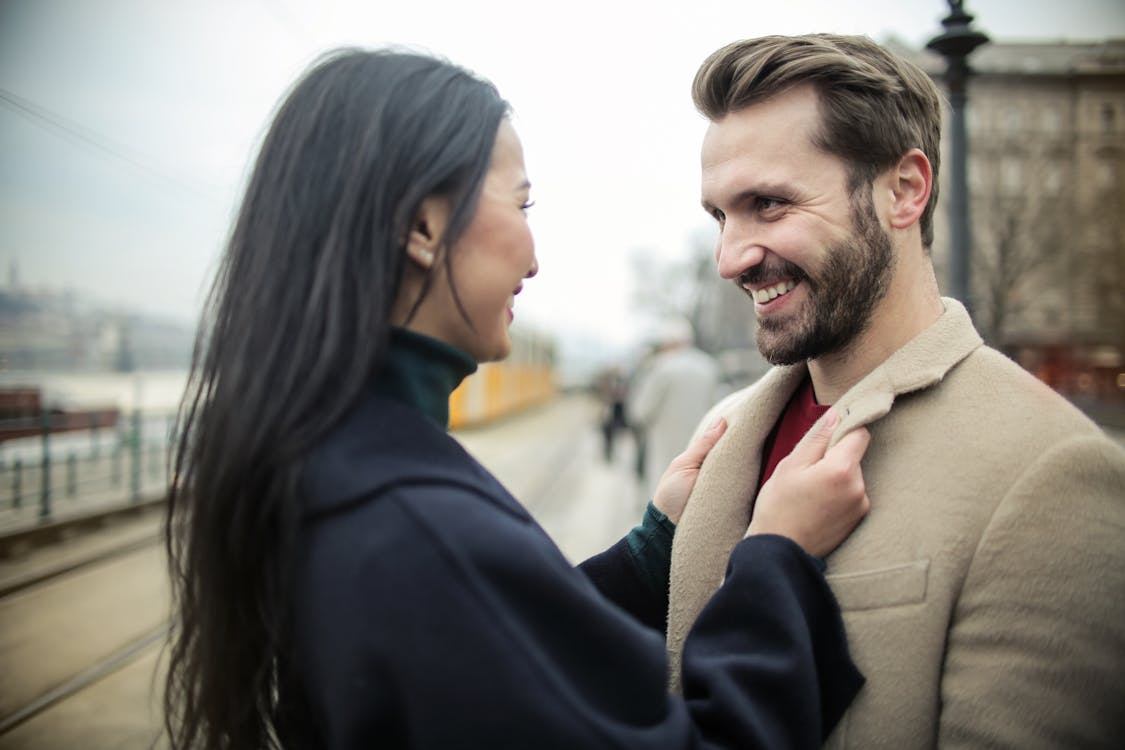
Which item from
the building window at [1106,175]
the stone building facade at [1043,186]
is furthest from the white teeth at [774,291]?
the building window at [1106,175]

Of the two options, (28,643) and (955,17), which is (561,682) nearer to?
(955,17)

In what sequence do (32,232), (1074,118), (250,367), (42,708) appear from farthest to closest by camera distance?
(1074,118)
(32,232)
(42,708)
(250,367)

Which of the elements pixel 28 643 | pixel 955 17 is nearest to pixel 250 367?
pixel 955 17

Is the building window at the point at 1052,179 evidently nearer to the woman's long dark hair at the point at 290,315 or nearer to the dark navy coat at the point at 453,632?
the woman's long dark hair at the point at 290,315

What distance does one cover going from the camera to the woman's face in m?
1.18

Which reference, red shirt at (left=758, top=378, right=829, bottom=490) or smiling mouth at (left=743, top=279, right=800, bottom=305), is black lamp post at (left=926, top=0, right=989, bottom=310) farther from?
smiling mouth at (left=743, top=279, right=800, bottom=305)

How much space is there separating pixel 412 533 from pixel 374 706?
22 centimetres

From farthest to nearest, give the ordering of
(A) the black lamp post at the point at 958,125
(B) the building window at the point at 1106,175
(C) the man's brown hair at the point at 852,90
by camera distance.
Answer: (B) the building window at the point at 1106,175, (A) the black lamp post at the point at 958,125, (C) the man's brown hair at the point at 852,90

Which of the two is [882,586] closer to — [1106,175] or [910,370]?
[910,370]

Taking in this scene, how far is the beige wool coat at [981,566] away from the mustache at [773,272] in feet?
0.89

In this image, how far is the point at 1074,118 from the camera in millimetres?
18578

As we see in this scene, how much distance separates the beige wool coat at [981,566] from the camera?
1177 millimetres

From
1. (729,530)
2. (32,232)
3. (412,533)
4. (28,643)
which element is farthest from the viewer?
(32,232)

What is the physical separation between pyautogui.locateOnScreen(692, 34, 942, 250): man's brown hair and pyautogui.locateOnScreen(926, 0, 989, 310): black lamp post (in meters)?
1.97
